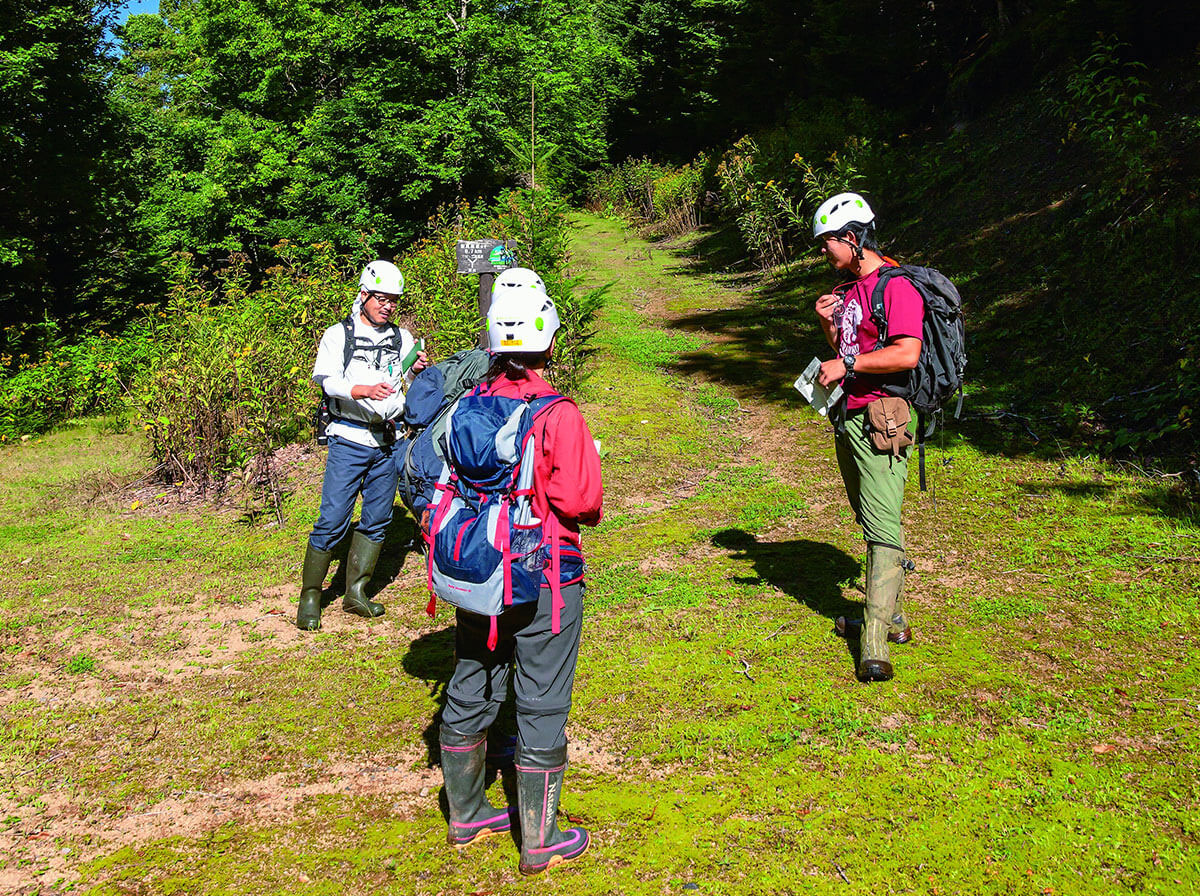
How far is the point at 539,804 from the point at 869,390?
2429 millimetres

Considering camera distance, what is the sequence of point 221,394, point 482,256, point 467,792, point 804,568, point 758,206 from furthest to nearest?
point 758,206
point 221,394
point 482,256
point 804,568
point 467,792

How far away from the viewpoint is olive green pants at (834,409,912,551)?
402 cm

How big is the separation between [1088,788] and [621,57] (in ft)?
123

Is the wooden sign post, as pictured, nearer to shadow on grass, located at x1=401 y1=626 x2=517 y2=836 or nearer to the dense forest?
shadow on grass, located at x1=401 y1=626 x2=517 y2=836

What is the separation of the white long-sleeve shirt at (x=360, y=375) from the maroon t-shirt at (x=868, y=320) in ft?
8.68

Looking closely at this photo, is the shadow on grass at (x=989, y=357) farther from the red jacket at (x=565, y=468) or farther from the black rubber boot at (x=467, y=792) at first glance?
the black rubber boot at (x=467, y=792)

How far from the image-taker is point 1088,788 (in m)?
3.25

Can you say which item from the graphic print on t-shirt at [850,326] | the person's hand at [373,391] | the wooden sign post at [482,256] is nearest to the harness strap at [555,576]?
the graphic print on t-shirt at [850,326]

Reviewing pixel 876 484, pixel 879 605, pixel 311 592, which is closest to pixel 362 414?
pixel 311 592

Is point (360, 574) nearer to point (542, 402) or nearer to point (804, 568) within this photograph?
point (804, 568)

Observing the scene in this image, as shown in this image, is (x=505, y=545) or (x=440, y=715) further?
(x=440, y=715)

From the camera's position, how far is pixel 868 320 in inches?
160

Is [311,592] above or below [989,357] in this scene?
below

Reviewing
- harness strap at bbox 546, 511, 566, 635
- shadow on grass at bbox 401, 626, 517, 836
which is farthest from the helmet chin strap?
shadow on grass at bbox 401, 626, 517, 836
